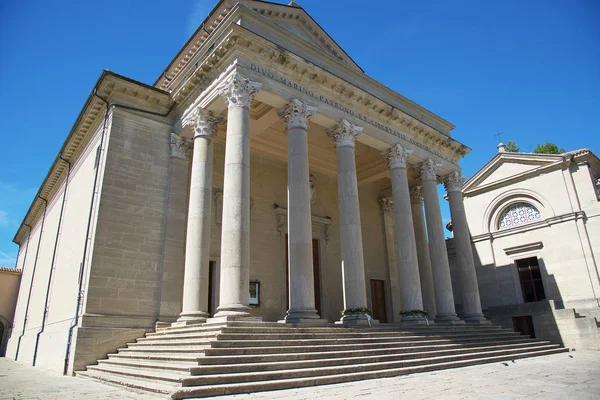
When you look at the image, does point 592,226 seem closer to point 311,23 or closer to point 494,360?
point 494,360

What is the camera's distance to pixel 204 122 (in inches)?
552

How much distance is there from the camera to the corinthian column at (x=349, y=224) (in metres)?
13.2

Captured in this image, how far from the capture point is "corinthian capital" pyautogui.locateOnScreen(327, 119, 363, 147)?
15164mm

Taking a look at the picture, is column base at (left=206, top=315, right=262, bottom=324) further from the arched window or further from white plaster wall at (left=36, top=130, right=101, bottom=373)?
the arched window

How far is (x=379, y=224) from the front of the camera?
76.4 feet

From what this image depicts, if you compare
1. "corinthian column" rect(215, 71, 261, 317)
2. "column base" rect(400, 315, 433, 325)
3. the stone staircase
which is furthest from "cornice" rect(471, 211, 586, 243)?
"corinthian column" rect(215, 71, 261, 317)

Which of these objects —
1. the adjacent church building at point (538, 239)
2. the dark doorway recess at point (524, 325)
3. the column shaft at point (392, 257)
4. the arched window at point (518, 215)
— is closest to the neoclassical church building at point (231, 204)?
the column shaft at point (392, 257)

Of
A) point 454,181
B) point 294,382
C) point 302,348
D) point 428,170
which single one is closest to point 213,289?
point 302,348

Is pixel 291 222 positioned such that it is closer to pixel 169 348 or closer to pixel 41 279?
pixel 169 348

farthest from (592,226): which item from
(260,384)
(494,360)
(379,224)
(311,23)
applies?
(260,384)

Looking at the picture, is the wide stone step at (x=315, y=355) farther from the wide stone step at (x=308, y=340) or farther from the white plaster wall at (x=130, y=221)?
the white plaster wall at (x=130, y=221)

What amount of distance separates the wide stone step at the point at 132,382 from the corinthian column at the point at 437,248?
12.0 m

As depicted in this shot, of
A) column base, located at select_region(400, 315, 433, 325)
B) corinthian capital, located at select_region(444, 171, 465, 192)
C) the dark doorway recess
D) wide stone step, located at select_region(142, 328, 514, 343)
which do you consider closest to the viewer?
wide stone step, located at select_region(142, 328, 514, 343)

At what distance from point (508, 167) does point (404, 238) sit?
45.2 ft
